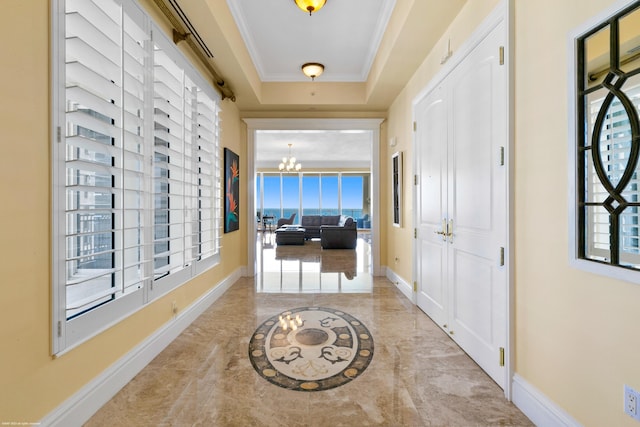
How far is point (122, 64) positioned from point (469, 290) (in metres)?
3.07

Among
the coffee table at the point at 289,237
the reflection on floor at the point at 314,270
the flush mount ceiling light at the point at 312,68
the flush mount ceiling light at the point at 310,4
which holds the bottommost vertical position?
the reflection on floor at the point at 314,270

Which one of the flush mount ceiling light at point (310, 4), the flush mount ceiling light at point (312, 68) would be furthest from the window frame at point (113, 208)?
the flush mount ceiling light at point (312, 68)

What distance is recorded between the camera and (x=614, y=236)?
1.31 metres

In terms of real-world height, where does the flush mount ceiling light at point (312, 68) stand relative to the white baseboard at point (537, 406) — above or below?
above

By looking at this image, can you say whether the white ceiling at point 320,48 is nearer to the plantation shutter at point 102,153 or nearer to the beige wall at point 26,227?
the plantation shutter at point 102,153

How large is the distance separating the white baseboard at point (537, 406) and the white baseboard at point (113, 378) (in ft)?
8.32

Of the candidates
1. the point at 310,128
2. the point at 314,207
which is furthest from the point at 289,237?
the point at 310,128

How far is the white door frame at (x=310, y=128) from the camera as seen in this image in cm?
521

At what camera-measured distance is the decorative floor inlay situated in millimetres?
2168

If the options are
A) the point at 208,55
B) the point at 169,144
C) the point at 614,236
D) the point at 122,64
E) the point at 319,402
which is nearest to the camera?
the point at 614,236

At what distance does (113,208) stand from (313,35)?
3000 mm

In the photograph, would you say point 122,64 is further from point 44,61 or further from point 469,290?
point 469,290

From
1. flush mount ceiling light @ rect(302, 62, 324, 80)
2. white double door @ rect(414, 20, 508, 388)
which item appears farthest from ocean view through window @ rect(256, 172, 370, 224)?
white double door @ rect(414, 20, 508, 388)

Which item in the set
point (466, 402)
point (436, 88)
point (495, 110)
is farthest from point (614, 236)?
point (436, 88)
